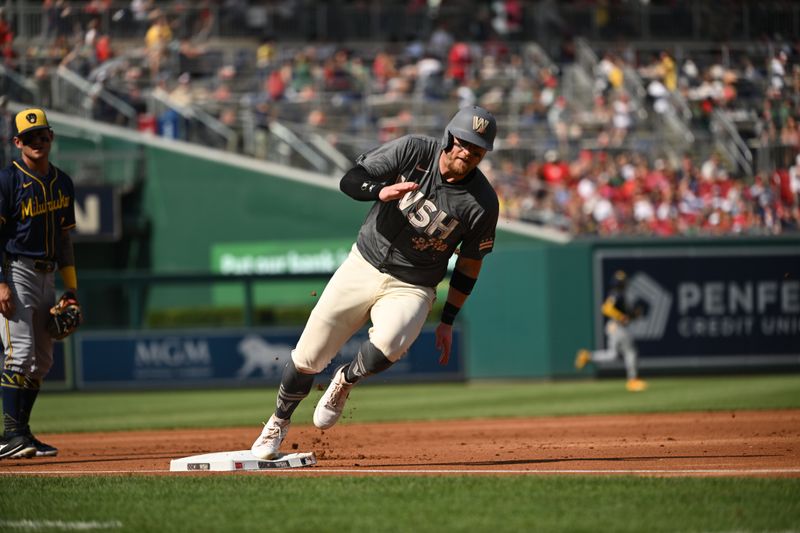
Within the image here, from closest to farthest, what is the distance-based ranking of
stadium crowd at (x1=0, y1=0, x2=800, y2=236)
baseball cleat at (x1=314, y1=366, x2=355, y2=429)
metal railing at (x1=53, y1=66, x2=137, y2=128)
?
1. baseball cleat at (x1=314, y1=366, x2=355, y2=429)
2. stadium crowd at (x1=0, y1=0, x2=800, y2=236)
3. metal railing at (x1=53, y1=66, x2=137, y2=128)

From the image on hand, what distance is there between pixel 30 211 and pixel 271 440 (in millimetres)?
2416

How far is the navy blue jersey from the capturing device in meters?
8.20

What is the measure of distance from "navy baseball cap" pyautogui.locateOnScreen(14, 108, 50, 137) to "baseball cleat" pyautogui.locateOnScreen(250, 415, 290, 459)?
265cm

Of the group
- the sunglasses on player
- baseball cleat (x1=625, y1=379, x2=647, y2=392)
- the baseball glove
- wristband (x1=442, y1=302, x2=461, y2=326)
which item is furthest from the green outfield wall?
wristband (x1=442, y1=302, x2=461, y2=326)

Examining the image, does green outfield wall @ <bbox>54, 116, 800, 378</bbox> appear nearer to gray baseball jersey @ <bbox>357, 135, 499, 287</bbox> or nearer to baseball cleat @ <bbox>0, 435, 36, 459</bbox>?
baseball cleat @ <bbox>0, 435, 36, 459</bbox>

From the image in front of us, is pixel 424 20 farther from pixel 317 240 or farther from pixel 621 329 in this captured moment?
pixel 621 329

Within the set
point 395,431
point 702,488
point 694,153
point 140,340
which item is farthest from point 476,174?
point 694,153

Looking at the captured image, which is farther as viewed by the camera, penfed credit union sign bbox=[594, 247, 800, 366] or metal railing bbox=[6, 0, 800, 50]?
metal railing bbox=[6, 0, 800, 50]

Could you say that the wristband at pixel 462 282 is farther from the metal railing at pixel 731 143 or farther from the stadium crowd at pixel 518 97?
the metal railing at pixel 731 143

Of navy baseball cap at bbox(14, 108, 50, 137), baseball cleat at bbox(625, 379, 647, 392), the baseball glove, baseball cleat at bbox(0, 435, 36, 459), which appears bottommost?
baseball cleat at bbox(625, 379, 647, 392)

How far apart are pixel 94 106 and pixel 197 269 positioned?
12.2 ft

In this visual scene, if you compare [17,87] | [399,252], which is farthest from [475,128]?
[17,87]

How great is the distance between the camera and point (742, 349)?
20.2m

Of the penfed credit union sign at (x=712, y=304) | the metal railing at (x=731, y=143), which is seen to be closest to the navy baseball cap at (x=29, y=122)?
the penfed credit union sign at (x=712, y=304)
